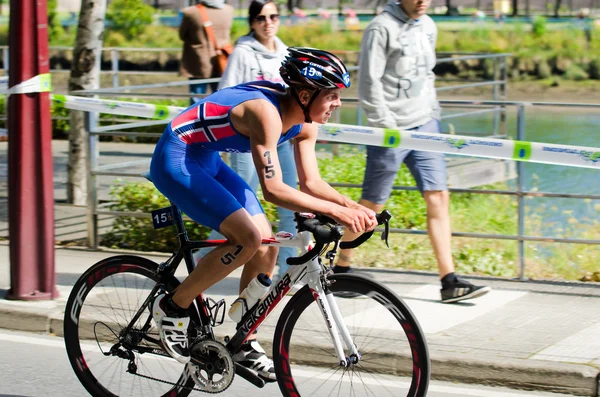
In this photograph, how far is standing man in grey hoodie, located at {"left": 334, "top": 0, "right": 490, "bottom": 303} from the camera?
680cm

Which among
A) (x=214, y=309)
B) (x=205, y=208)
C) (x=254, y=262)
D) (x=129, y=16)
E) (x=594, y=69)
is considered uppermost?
(x=129, y=16)

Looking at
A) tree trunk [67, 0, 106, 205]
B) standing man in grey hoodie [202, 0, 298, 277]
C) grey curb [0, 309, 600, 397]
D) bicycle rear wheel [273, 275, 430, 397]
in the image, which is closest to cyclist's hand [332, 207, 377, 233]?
bicycle rear wheel [273, 275, 430, 397]

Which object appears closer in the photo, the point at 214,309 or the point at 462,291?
the point at 214,309

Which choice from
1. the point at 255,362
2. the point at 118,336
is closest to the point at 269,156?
the point at 255,362

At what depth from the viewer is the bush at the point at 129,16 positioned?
161 ft

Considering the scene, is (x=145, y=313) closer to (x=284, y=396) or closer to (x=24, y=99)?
(x=284, y=396)

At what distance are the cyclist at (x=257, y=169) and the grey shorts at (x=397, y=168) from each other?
1974 mm

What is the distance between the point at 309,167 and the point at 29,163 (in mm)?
2654

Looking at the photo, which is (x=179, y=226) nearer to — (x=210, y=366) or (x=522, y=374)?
(x=210, y=366)

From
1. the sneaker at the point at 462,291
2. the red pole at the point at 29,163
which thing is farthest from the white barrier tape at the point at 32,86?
the sneaker at the point at 462,291

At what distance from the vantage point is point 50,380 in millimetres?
5691

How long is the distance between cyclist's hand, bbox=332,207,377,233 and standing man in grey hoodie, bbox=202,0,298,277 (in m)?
2.59

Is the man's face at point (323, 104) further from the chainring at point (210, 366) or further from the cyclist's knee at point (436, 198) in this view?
the cyclist's knee at point (436, 198)

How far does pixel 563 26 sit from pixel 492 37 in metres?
4.07
